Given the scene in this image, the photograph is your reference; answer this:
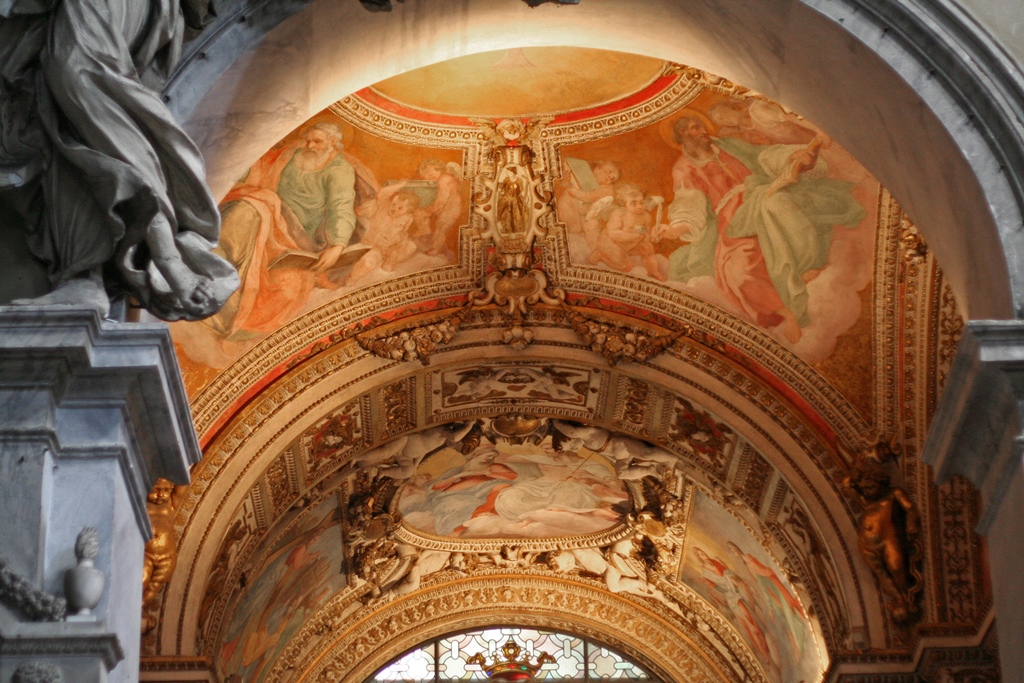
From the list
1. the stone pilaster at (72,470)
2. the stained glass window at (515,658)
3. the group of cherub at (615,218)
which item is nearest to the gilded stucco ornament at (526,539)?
the stained glass window at (515,658)

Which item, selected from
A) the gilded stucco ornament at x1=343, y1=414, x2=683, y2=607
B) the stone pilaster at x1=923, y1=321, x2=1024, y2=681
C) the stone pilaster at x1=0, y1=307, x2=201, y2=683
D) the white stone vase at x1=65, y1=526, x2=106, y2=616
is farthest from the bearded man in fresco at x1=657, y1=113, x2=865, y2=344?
the white stone vase at x1=65, y1=526, x2=106, y2=616

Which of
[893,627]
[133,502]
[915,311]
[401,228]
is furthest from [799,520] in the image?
[133,502]

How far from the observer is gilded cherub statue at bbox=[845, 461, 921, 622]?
35.8ft

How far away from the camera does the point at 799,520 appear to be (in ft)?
38.9

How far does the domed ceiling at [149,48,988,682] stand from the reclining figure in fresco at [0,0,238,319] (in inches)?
199

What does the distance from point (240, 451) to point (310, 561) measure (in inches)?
111

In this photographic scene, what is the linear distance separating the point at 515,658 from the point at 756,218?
713 centimetres

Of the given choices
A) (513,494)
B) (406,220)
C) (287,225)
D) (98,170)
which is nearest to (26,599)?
(98,170)

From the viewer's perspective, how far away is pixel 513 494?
14.7 meters

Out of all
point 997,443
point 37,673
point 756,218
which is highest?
point 756,218

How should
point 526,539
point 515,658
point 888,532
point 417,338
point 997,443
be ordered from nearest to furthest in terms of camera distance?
point 997,443 < point 888,532 < point 417,338 < point 526,539 < point 515,658

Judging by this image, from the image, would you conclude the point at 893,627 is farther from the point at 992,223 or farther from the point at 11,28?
the point at 11,28

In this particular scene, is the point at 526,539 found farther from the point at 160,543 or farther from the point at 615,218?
the point at 160,543

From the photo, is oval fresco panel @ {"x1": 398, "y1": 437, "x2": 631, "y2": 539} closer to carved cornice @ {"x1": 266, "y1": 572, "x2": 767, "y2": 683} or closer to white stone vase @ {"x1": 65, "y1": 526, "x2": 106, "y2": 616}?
carved cornice @ {"x1": 266, "y1": 572, "x2": 767, "y2": 683}
